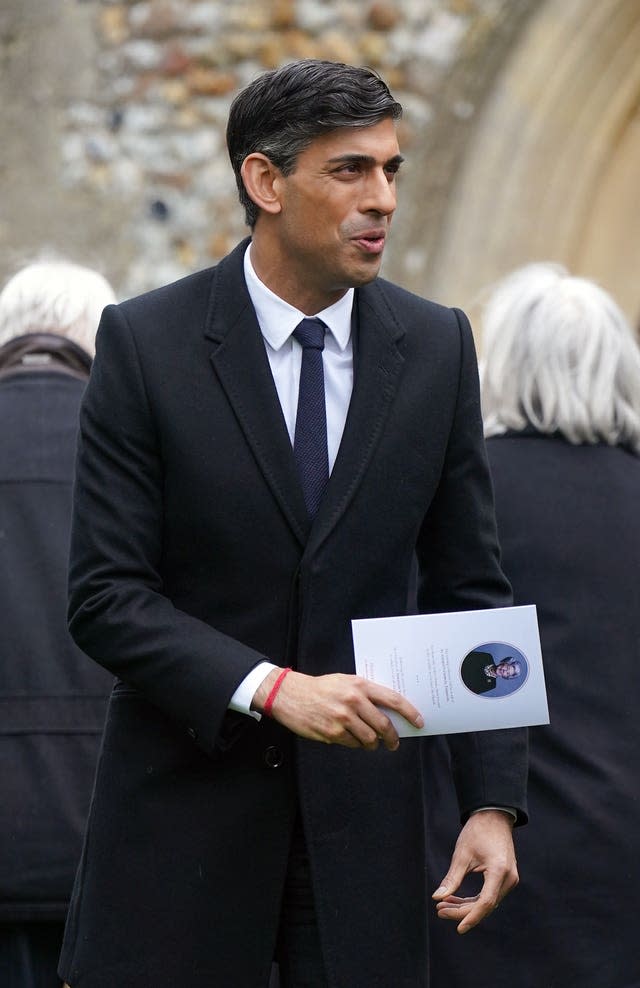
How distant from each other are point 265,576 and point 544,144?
4233mm

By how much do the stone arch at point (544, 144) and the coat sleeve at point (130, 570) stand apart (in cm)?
353

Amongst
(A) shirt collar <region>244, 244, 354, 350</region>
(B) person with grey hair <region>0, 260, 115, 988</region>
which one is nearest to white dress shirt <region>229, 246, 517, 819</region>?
(A) shirt collar <region>244, 244, 354, 350</region>

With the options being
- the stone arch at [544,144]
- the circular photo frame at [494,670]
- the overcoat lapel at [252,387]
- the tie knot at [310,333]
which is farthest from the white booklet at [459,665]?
the stone arch at [544,144]

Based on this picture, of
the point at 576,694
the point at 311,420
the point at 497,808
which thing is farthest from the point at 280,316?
the point at 576,694

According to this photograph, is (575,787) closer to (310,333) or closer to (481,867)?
(481,867)

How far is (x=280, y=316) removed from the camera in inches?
96.9

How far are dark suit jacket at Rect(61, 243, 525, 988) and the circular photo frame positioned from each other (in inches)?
8.0

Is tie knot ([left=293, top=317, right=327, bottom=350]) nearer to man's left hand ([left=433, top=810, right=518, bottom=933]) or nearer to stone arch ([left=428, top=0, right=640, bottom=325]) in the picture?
man's left hand ([left=433, top=810, right=518, bottom=933])

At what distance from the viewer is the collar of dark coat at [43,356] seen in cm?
364

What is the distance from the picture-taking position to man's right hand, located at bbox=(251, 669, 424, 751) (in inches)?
84.5

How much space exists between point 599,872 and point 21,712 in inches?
45.2

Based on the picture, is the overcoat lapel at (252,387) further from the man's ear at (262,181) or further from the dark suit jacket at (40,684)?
the dark suit jacket at (40,684)

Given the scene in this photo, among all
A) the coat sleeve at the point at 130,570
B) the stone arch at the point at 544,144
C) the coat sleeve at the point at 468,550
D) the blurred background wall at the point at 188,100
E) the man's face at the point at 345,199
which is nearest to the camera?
the coat sleeve at the point at 130,570

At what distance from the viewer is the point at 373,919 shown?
2.41 metres
